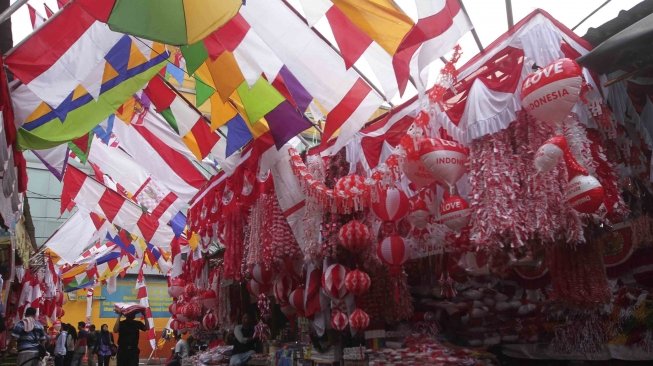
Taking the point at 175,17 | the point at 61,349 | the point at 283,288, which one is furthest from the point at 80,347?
the point at 175,17

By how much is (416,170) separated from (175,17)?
241 cm

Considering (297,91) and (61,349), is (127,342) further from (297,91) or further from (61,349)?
(297,91)

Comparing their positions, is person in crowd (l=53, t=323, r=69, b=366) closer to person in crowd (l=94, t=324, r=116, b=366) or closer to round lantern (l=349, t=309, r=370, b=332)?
person in crowd (l=94, t=324, r=116, b=366)

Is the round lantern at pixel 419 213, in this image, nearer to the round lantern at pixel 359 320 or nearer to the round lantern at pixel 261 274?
the round lantern at pixel 359 320

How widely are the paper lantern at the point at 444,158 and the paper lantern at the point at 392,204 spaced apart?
0.74 metres

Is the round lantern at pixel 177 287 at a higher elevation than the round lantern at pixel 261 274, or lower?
higher

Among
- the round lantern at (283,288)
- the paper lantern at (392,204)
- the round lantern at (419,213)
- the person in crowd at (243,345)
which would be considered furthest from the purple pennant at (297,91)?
the person in crowd at (243,345)

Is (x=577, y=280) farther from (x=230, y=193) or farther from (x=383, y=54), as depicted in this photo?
(x=230, y=193)

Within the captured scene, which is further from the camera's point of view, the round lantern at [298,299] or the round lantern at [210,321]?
the round lantern at [210,321]

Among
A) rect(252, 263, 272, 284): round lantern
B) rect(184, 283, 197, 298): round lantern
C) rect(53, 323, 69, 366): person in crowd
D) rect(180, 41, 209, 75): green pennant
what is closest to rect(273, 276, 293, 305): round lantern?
rect(252, 263, 272, 284): round lantern

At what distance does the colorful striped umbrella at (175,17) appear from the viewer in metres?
3.67

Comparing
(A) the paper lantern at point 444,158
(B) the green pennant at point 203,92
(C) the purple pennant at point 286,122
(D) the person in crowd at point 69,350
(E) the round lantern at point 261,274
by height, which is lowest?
(D) the person in crowd at point 69,350

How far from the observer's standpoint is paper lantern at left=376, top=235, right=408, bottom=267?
520 cm

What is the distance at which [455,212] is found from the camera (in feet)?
14.3
